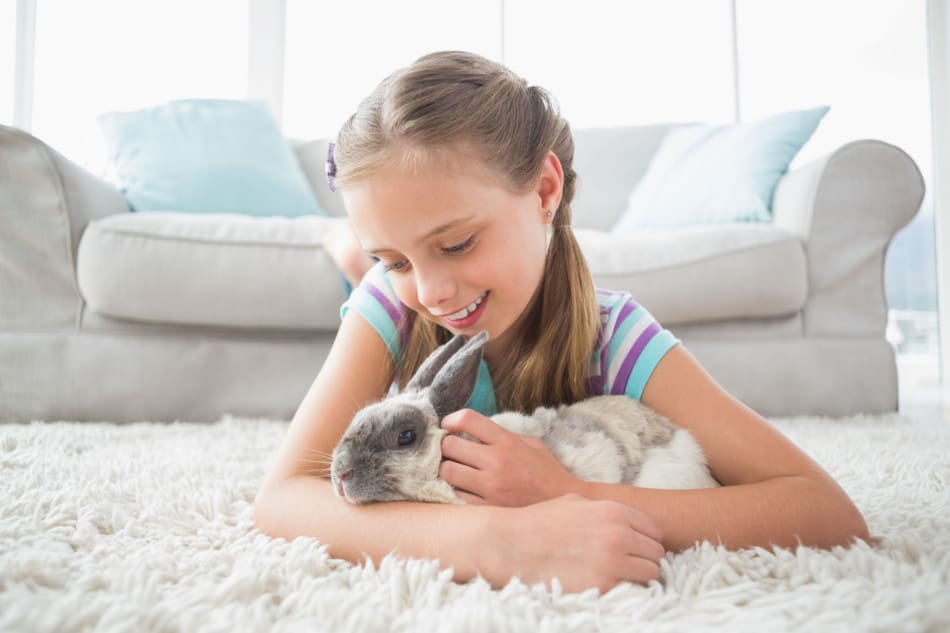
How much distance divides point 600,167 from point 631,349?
2216 millimetres

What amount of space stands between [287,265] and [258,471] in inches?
32.2

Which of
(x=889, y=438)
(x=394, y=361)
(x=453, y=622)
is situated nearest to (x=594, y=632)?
(x=453, y=622)

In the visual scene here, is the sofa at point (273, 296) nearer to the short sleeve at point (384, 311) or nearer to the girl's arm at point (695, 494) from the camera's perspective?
the short sleeve at point (384, 311)

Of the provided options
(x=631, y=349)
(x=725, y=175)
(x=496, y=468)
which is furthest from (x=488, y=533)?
(x=725, y=175)

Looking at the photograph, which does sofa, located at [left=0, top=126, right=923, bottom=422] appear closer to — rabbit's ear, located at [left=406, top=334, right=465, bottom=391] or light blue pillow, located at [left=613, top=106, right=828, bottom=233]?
light blue pillow, located at [left=613, top=106, right=828, bottom=233]

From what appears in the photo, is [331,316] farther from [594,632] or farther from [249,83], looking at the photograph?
[249,83]

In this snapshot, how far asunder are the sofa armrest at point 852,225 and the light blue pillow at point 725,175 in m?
0.21

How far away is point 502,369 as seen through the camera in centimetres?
117

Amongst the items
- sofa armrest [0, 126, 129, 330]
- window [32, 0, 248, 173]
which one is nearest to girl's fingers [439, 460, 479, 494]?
sofa armrest [0, 126, 129, 330]

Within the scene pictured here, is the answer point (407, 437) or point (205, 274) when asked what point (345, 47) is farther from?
point (407, 437)

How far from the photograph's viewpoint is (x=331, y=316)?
6.28 ft

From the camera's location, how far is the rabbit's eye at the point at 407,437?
79cm

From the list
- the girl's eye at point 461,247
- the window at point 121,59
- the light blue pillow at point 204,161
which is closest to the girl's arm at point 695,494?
the girl's eye at point 461,247

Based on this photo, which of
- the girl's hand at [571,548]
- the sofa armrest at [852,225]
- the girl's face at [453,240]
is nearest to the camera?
the girl's hand at [571,548]
